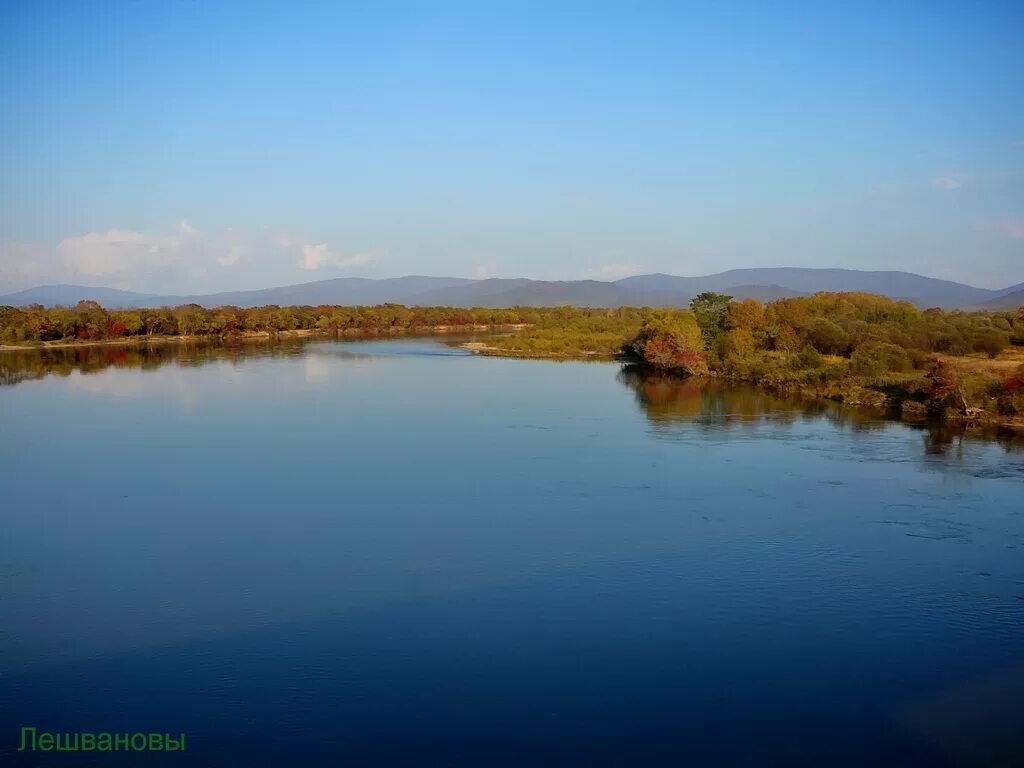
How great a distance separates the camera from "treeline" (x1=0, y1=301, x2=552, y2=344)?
165 ft

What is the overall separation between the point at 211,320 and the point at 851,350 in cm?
4454

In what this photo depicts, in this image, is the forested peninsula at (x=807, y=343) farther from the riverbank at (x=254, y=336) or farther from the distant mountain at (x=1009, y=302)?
the distant mountain at (x=1009, y=302)

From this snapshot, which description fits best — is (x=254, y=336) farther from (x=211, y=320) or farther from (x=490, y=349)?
(x=490, y=349)

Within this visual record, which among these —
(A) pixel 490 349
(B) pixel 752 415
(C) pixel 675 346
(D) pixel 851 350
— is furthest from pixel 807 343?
(A) pixel 490 349

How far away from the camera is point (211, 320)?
2311 inches

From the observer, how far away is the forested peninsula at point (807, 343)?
21875mm

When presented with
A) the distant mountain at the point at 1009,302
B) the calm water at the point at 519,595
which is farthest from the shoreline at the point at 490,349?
the distant mountain at the point at 1009,302

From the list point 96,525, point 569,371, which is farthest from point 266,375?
point 96,525

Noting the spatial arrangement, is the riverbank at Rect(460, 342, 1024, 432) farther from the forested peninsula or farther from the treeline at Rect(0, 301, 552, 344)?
the treeline at Rect(0, 301, 552, 344)

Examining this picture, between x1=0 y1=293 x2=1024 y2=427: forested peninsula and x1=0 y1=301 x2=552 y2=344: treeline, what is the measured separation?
0.13 meters

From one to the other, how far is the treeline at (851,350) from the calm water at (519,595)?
2986mm

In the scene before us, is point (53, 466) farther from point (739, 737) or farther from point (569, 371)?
point (569, 371)

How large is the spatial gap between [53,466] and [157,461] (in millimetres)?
2012

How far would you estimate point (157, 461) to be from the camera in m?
17.1
